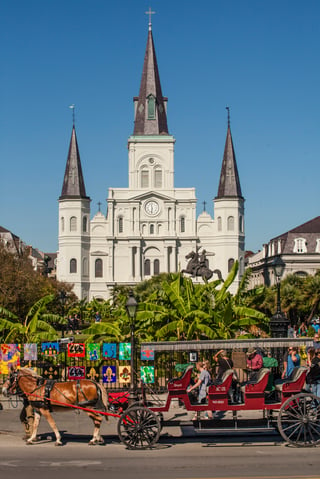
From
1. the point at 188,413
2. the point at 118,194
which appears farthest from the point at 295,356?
the point at 118,194

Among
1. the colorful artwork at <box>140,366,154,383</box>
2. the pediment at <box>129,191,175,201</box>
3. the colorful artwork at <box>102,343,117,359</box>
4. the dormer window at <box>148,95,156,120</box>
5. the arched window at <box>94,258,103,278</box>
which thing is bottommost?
the colorful artwork at <box>140,366,154,383</box>

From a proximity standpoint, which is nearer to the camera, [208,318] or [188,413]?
[188,413]

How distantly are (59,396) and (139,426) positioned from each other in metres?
1.72

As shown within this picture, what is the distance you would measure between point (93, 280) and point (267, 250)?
2405 cm

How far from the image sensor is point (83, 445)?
1334cm

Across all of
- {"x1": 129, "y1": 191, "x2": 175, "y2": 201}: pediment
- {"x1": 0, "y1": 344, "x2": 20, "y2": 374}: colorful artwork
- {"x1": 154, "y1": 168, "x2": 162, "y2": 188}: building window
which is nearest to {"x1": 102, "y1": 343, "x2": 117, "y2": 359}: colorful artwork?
{"x1": 0, "y1": 344, "x2": 20, "y2": 374}: colorful artwork

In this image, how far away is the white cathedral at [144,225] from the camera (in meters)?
90.6

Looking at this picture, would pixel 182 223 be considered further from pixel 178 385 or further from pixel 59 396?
pixel 178 385

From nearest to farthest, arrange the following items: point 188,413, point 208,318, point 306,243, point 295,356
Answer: point 295,356 < point 188,413 < point 208,318 < point 306,243

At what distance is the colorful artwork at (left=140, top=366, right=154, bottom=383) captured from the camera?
1500cm

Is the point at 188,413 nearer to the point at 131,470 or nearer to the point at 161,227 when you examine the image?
the point at 131,470

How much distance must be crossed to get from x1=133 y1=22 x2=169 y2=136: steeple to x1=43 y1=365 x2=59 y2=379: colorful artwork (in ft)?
246

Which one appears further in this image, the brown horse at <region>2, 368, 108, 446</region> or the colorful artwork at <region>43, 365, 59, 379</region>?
the colorful artwork at <region>43, 365, 59, 379</region>

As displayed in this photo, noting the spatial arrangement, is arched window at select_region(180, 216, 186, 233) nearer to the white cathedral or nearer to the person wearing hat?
the white cathedral
